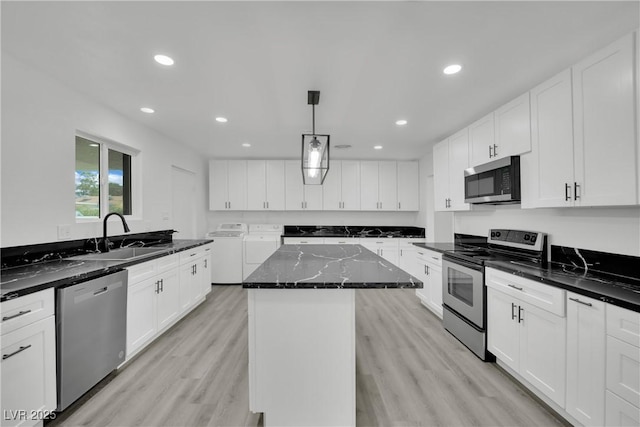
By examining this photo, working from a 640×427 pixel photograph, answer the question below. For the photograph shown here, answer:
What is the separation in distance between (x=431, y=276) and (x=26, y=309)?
11.8ft

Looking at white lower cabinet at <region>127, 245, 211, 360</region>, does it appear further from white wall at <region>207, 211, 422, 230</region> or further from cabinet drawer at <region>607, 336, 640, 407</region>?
cabinet drawer at <region>607, 336, 640, 407</region>

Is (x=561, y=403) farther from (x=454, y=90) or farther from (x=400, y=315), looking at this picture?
(x=454, y=90)

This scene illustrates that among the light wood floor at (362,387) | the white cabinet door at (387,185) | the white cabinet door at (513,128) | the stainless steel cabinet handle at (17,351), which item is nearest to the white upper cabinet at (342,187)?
the white cabinet door at (387,185)

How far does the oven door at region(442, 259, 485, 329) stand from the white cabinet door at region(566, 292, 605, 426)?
75 centimetres

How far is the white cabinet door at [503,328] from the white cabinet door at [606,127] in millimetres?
894

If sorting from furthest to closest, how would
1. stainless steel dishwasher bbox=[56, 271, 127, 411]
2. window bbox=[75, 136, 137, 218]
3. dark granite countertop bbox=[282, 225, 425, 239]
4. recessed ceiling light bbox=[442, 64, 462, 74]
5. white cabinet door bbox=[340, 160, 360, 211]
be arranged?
1. dark granite countertop bbox=[282, 225, 425, 239]
2. white cabinet door bbox=[340, 160, 360, 211]
3. window bbox=[75, 136, 137, 218]
4. recessed ceiling light bbox=[442, 64, 462, 74]
5. stainless steel dishwasher bbox=[56, 271, 127, 411]

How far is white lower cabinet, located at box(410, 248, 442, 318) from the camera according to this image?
3.16 metres

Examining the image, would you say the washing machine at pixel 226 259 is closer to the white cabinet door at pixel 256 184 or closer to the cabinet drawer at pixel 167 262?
the white cabinet door at pixel 256 184

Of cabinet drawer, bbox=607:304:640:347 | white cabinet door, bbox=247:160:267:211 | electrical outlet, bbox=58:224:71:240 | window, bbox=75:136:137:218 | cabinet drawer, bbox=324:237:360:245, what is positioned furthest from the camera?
white cabinet door, bbox=247:160:267:211

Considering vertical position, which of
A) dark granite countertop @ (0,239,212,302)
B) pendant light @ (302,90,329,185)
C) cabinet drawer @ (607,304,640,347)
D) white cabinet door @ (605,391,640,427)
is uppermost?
pendant light @ (302,90,329,185)

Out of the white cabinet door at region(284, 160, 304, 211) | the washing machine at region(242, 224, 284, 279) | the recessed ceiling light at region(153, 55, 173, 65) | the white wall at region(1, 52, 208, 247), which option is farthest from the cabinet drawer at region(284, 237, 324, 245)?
the recessed ceiling light at region(153, 55, 173, 65)

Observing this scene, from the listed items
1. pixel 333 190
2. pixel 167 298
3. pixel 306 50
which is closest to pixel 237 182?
pixel 333 190

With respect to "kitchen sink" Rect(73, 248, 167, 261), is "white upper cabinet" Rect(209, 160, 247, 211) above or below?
above

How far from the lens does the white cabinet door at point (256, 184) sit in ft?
17.0
